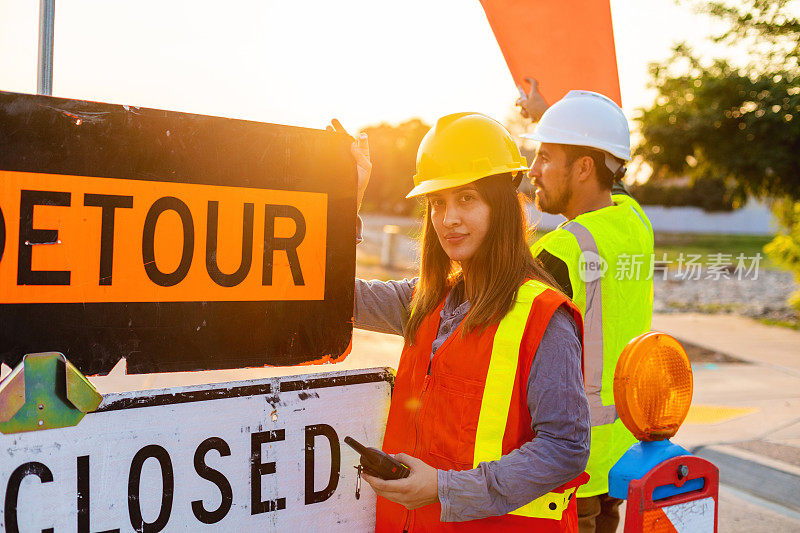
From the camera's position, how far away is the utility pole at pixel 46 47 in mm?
1674

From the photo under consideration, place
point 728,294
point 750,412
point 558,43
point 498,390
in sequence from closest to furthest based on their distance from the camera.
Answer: point 498,390 < point 558,43 < point 750,412 < point 728,294

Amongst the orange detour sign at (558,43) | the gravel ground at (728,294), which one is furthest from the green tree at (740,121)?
the orange detour sign at (558,43)

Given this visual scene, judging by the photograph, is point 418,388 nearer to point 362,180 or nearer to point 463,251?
point 463,251

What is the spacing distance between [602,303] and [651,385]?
2.61 feet

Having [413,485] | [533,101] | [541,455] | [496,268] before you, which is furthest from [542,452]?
[533,101]

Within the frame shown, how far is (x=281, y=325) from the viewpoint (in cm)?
181

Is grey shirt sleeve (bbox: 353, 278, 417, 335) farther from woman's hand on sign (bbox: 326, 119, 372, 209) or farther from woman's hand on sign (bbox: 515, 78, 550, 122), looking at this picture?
woman's hand on sign (bbox: 515, 78, 550, 122)

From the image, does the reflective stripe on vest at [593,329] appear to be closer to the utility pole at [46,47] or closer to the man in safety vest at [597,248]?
the man in safety vest at [597,248]

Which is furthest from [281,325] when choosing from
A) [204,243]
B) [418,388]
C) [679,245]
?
[679,245]

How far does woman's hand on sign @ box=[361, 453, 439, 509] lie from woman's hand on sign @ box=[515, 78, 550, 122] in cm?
207

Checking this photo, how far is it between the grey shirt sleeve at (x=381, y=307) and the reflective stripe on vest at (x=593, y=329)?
0.61 meters

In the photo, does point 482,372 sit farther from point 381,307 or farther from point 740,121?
point 740,121

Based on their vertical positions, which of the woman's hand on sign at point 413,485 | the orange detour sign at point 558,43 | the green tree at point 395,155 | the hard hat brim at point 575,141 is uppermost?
the green tree at point 395,155

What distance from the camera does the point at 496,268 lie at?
78.1 inches
